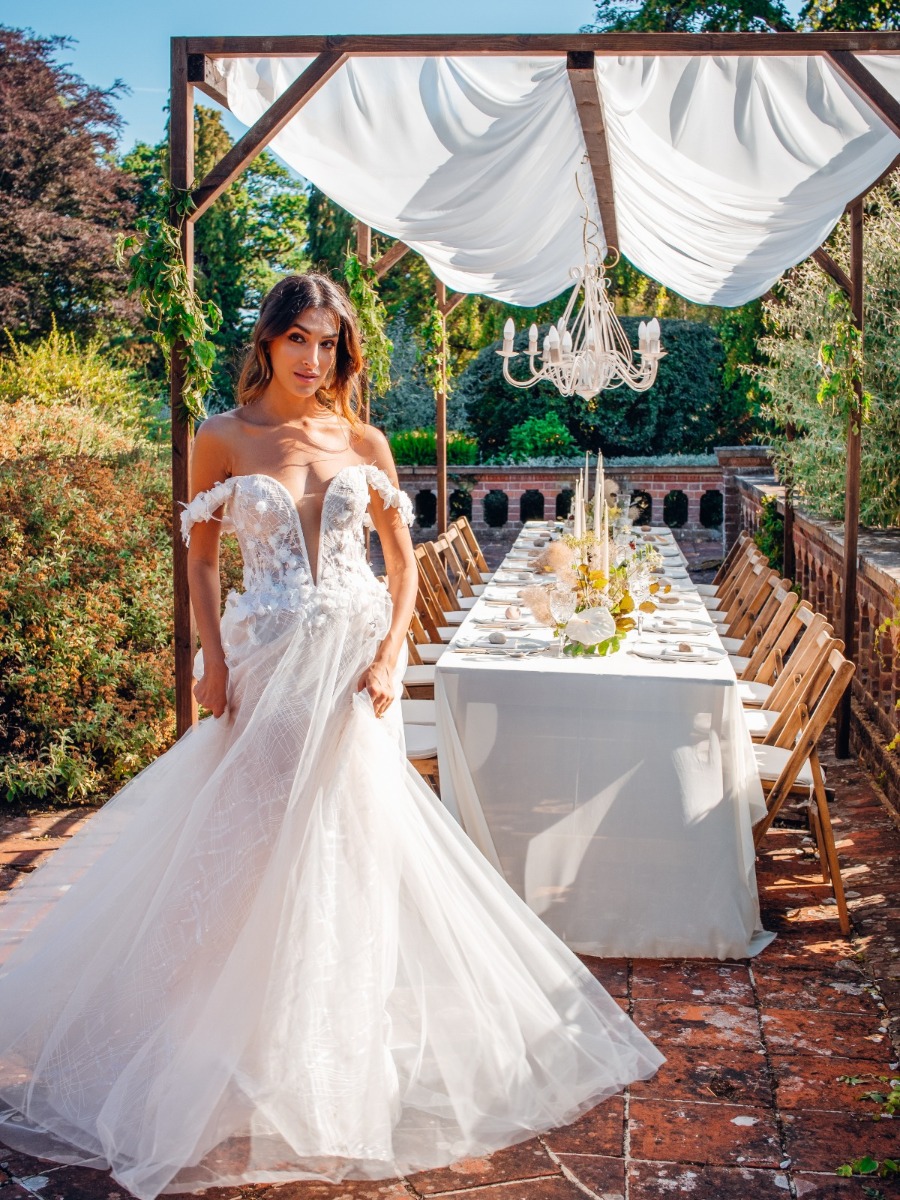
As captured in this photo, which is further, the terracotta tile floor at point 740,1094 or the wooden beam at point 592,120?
the wooden beam at point 592,120

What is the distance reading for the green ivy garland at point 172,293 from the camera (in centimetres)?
427

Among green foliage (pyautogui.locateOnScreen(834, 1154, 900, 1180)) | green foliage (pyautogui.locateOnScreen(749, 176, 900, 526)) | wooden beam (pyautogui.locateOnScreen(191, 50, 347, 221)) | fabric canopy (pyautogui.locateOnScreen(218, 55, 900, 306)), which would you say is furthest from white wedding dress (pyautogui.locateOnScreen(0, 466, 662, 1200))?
green foliage (pyautogui.locateOnScreen(749, 176, 900, 526))

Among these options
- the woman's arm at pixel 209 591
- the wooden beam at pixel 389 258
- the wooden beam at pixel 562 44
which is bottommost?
the woman's arm at pixel 209 591

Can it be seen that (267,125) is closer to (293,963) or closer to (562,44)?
(562,44)

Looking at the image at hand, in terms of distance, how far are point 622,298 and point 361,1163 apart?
1612cm

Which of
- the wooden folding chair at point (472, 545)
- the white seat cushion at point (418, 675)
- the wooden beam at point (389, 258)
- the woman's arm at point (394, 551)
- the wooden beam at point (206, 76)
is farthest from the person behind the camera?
the wooden folding chair at point (472, 545)

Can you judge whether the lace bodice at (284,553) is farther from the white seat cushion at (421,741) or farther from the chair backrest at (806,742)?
the chair backrest at (806,742)

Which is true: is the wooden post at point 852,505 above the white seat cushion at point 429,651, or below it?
above

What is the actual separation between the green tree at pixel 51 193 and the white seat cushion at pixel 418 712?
12.4 m

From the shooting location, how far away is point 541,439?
16141 mm

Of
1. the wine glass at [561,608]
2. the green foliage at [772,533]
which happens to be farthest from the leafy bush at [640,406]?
the wine glass at [561,608]

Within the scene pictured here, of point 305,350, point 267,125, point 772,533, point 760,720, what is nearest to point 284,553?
point 305,350

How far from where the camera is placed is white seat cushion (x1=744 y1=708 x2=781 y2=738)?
4797 millimetres

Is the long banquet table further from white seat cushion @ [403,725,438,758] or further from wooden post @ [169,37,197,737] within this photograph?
wooden post @ [169,37,197,737]
